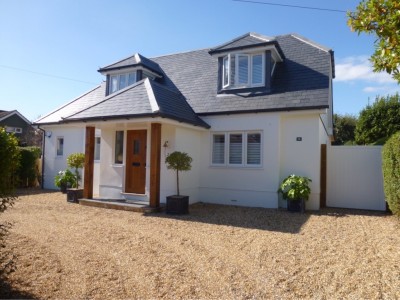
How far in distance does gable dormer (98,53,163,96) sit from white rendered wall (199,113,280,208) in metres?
5.15

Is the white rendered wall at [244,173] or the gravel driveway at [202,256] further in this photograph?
the white rendered wall at [244,173]

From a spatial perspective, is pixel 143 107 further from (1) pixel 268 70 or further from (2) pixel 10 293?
(2) pixel 10 293

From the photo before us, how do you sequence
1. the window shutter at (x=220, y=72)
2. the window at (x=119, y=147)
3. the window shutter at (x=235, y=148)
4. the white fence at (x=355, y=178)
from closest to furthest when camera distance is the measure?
the white fence at (x=355, y=178)
the window shutter at (x=235, y=148)
the window at (x=119, y=147)
the window shutter at (x=220, y=72)

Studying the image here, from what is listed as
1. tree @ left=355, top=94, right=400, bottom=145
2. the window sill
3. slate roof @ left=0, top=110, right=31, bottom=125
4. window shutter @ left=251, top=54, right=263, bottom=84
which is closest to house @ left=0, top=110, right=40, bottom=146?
slate roof @ left=0, top=110, right=31, bottom=125

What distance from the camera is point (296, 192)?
10367 mm

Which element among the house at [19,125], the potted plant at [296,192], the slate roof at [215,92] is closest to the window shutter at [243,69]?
the slate roof at [215,92]

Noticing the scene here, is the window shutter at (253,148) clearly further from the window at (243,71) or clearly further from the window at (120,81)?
the window at (120,81)

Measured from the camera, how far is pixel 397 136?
28.3ft

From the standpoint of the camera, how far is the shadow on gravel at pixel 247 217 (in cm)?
831

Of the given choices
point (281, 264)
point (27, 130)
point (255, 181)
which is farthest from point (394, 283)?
point (27, 130)

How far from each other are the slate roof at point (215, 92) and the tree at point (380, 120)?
8.46 metres

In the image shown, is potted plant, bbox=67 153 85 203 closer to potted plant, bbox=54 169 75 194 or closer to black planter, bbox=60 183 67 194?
potted plant, bbox=54 169 75 194

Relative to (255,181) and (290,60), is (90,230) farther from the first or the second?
(290,60)

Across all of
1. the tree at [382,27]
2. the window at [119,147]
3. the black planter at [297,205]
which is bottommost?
the black planter at [297,205]
